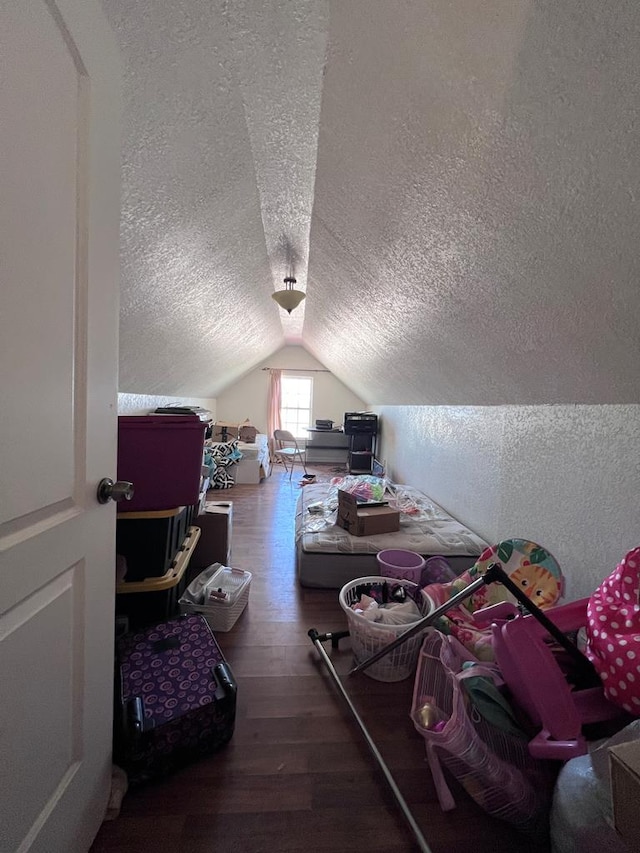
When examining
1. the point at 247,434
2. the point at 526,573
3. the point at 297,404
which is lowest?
the point at 526,573

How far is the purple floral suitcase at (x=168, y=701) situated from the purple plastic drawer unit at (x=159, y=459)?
50 centimetres

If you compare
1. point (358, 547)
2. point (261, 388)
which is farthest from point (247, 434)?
point (358, 547)

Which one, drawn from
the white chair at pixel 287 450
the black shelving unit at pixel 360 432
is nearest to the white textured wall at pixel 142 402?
the white chair at pixel 287 450

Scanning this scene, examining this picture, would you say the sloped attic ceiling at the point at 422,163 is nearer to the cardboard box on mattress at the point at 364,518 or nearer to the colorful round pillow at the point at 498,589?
the colorful round pillow at the point at 498,589

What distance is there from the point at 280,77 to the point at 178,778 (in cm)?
227

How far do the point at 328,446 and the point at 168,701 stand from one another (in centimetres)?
521

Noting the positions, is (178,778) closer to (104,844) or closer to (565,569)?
(104,844)

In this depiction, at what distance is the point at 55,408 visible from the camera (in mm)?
659

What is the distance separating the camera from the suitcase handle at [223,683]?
1.09 m

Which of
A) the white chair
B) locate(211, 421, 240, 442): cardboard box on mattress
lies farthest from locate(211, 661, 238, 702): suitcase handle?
locate(211, 421, 240, 442): cardboard box on mattress

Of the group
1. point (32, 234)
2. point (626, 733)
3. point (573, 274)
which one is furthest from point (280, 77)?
point (626, 733)

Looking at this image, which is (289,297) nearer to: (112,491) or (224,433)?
(112,491)

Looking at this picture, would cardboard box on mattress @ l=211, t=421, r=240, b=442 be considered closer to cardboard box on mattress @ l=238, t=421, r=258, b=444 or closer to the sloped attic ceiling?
cardboard box on mattress @ l=238, t=421, r=258, b=444

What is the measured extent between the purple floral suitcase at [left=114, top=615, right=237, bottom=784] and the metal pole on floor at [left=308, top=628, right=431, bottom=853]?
0.43 meters
